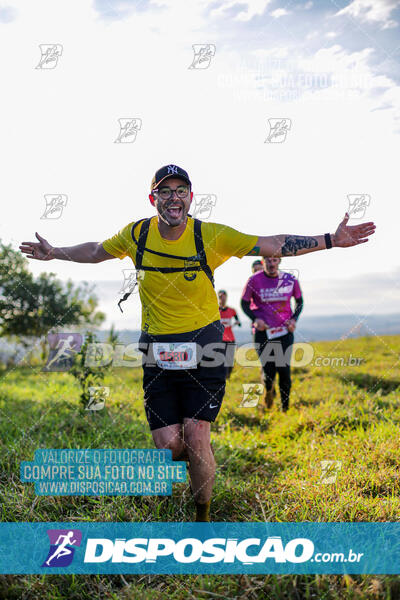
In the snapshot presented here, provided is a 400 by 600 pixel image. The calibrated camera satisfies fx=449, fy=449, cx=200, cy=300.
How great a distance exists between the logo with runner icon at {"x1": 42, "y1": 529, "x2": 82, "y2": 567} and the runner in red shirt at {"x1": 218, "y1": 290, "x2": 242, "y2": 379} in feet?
19.3

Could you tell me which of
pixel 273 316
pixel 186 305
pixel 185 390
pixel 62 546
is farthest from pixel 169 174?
pixel 273 316

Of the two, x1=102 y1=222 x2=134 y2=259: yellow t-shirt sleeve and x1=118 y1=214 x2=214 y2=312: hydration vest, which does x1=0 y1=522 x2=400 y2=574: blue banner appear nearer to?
x1=118 y1=214 x2=214 y2=312: hydration vest

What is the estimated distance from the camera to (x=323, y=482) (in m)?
4.11

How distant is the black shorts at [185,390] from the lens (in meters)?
3.71

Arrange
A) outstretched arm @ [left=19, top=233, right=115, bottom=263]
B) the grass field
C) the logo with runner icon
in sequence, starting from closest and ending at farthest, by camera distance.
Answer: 1. the grass field
2. the logo with runner icon
3. outstretched arm @ [left=19, top=233, right=115, bottom=263]

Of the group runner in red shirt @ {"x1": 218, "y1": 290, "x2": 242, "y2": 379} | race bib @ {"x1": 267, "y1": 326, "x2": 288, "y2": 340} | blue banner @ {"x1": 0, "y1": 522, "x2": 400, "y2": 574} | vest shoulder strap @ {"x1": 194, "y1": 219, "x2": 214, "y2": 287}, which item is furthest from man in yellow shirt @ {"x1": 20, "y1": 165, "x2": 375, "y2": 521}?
runner in red shirt @ {"x1": 218, "y1": 290, "x2": 242, "y2": 379}

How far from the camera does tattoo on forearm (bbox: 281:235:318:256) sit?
3771mm

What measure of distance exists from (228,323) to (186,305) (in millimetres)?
5914

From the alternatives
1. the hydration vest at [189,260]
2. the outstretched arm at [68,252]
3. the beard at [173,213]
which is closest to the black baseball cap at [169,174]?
the beard at [173,213]

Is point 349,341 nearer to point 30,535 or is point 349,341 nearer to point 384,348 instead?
point 384,348

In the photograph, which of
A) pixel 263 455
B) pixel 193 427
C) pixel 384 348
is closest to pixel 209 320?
pixel 193 427

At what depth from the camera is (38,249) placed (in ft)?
14.1

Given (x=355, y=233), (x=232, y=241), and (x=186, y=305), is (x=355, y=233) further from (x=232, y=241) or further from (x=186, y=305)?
(x=186, y=305)

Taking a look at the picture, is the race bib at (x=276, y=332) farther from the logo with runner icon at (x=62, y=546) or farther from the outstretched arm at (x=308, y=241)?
the logo with runner icon at (x=62, y=546)
